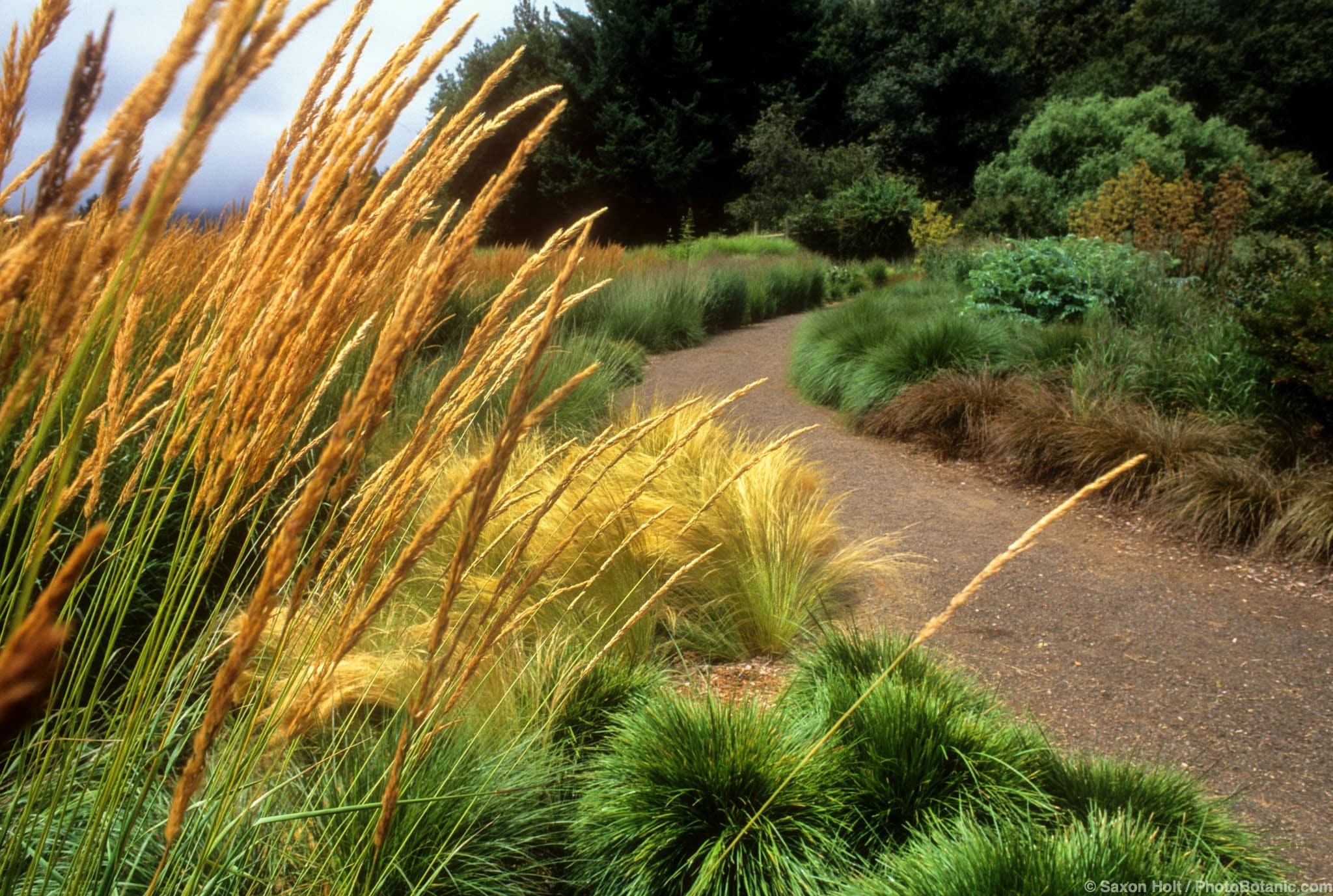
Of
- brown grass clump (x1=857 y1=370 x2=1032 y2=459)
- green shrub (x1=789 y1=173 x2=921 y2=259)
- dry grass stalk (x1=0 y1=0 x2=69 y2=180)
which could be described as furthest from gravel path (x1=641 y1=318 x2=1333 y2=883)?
green shrub (x1=789 y1=173 x2=921 y2=259)

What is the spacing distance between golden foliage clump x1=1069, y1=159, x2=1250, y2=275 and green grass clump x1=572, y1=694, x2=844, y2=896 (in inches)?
326

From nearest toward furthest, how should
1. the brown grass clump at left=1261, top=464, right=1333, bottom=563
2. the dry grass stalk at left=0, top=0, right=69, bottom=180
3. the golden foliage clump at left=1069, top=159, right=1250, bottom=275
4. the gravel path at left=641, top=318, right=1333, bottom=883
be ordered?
the dry grass stalk at left=0, top=0, right=69, bottom=180
the gravel path at left=641, top=318, right=1333, bottom=883
the brown grass clump at left=1261, top=464, right=1333, bottom=563
the golden foliage clump at left=1069, top=159, right=1250, bottom=275

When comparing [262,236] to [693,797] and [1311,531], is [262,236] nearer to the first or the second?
[693,797]

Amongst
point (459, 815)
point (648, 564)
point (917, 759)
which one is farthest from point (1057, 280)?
point (459, 815)

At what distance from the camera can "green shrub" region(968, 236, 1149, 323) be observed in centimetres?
781

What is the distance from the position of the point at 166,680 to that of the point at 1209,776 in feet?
9.38

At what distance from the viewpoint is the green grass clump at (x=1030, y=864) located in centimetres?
157

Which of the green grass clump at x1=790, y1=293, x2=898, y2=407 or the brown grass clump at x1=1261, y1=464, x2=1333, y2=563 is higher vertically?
the green grass clump at x1=790, y1=293, x2=898, y2=407

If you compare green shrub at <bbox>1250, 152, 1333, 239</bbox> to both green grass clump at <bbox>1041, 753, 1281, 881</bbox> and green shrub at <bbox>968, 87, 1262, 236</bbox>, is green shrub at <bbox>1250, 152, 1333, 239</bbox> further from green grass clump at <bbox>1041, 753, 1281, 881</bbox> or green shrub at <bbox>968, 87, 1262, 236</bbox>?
green grass clump at <bbox>1041, 753, 1281, 881</bbox>

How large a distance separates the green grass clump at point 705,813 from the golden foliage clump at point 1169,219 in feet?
27.2

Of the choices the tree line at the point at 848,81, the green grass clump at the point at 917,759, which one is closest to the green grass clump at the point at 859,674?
the green grass clump at the point at 917,759

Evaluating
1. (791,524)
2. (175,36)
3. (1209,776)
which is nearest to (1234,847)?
(1209,776)

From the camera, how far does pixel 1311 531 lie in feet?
14.1

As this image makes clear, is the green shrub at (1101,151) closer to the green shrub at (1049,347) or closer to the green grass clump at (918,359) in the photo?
the green grass clump at (918,359)
